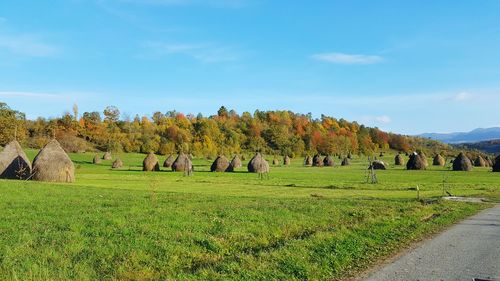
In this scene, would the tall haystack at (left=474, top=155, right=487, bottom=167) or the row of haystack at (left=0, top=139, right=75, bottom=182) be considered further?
the tall haystack at (left=474, top=155, right=487, bottom=167)

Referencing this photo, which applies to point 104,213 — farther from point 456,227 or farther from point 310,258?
point 456,227

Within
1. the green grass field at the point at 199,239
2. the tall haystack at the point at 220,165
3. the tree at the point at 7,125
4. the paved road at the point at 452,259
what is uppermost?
the tree at the point at 7,125

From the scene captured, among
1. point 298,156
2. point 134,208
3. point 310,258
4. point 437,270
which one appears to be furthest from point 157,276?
point 298,156

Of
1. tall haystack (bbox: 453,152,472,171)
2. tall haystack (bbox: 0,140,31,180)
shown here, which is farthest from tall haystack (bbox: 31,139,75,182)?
tall haystack (bbox: 453,152,472,171)

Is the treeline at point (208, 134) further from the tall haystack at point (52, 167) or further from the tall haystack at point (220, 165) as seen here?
the tall haystack at point (52, 167)

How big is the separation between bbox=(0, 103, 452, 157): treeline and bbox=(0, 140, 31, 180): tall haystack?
151ft

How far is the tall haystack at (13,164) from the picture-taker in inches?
1607

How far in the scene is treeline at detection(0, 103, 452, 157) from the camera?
110m

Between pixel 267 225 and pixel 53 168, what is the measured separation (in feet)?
101

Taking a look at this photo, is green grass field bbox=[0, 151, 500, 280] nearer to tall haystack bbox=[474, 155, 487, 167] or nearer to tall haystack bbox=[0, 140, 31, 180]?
tall haystack bbox=[0, 140, 31, 180]

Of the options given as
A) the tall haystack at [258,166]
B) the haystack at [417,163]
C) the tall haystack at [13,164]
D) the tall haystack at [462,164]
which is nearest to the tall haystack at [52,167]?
the tall haystack at [13,164]

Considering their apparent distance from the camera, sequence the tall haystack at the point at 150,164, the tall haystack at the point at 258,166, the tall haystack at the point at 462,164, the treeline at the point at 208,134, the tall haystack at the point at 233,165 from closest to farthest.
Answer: the tall haystack at the point at 258,166 < the tall haystack at the point at 150,164 < the tall haystack at the point at 233,165 < the tall haystack at the point at 462,164 < the treeline at the point at 208,134

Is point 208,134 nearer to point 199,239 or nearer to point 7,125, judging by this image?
point 7,125

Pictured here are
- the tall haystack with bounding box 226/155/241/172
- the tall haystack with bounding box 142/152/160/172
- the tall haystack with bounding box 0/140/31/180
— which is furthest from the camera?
the tall haystack with bounding box 226/155/241/172
